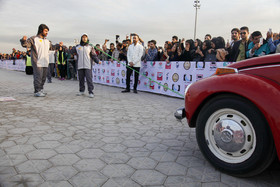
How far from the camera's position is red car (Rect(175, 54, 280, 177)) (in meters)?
2.02

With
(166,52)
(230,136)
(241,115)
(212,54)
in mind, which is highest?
(166,52)

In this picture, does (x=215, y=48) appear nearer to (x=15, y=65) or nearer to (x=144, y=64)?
(x=144, y=64)

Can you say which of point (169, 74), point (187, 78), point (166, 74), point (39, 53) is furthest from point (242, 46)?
point (39, 53)

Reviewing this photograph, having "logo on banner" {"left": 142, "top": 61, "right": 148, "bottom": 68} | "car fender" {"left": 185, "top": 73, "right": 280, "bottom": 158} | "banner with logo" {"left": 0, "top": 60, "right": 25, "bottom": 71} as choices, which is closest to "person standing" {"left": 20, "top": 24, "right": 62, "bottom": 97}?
"logo on banner" {"left": 142, "top": 61, "right": 148, "bottom": 68}

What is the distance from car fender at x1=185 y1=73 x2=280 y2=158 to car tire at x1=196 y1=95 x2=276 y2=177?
8 cm

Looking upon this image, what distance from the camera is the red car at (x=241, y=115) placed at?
6.63 ft

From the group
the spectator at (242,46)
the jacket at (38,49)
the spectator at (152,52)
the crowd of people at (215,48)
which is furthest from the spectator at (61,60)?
the spectator at (242,46)

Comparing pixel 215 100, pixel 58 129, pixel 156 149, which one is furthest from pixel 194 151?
pixel 58 129

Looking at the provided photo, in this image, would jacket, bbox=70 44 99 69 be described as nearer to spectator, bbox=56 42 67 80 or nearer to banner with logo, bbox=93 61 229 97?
banner with logo, bbox=93 61 229 97

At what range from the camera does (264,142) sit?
2.02 metres

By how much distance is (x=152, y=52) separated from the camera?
937 centimetres

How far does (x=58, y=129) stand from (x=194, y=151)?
2.19 m

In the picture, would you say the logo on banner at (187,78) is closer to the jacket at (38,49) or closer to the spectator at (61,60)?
the jacket at (38,49)

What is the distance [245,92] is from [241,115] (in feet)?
0.80
